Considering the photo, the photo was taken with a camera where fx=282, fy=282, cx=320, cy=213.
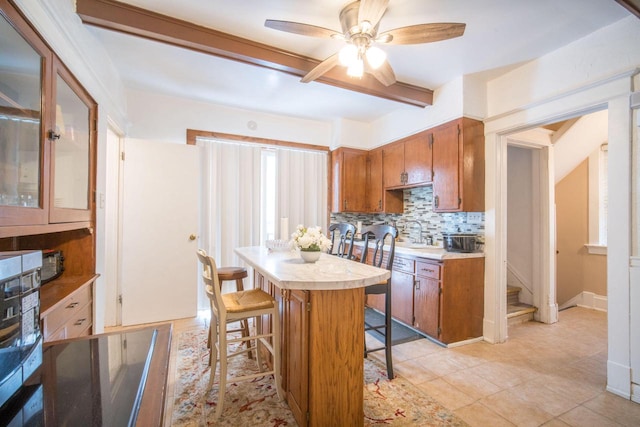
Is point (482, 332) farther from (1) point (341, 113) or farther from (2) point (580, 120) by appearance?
(1) point (341, 113)

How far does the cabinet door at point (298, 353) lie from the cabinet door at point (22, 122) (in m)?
1.31

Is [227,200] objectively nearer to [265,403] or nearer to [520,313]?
[265,403]

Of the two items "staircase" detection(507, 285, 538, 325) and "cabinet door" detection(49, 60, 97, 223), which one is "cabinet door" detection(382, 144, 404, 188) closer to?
"staircase" detection(507, 285, 538, 325)

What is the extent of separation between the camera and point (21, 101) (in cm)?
124

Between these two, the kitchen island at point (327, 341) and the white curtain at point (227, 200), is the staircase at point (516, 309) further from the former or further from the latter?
the white curtain at point (227, 200)

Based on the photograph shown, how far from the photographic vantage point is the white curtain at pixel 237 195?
3.67 metres

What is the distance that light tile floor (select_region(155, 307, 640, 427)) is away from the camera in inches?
70.8

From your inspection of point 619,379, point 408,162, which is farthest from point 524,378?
point 408,162

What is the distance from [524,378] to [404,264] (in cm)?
136

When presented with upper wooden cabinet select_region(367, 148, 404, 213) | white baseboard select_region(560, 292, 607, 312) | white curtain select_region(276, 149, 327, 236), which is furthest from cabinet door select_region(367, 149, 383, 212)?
white baseboard select_region(560, 292, 607, 312)

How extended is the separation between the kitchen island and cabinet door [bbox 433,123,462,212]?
1731 mm

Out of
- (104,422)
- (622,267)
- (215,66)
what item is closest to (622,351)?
(622,267)

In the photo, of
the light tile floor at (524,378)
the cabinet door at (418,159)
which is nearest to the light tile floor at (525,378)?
the light tile floor at (524,378)

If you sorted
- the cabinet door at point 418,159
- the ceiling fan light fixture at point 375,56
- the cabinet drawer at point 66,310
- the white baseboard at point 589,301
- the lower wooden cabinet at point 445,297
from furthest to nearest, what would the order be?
the white baseboard at point 589,301 → the cabinet door at point 418,159 → the lower wooden cabinet at point 445,297 → the ceiling fan light fixture at point 375,56 → the cabinet drawer at point 66,310
